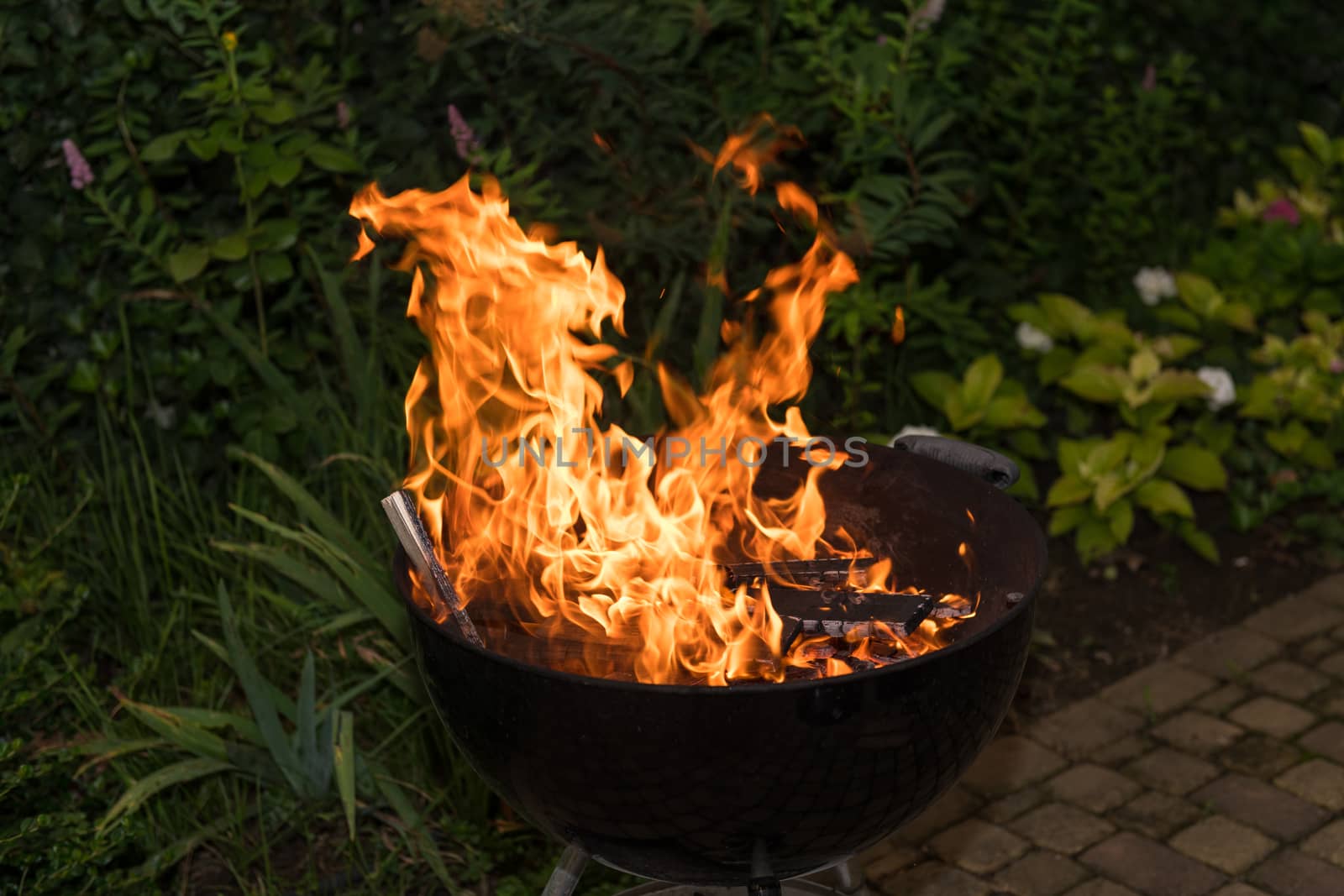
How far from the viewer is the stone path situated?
2.96 meters

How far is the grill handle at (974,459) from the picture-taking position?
92.7 inches

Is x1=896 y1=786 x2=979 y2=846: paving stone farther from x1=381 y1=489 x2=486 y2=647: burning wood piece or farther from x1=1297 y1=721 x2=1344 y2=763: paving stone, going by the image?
x1=381 y1=489 x2=486 y2=647: burning wood piece

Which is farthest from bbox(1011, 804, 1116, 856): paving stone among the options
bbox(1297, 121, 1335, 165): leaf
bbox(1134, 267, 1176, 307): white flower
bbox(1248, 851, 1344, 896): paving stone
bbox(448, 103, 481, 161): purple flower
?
bbox(1297, 121, 1335, 165): leaf

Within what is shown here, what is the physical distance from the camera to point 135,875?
2787 millimetres

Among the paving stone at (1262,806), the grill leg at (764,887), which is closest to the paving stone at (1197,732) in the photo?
the paving stone at (1262,806)

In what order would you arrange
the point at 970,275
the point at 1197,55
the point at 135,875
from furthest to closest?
the point at 1197,55, the point at 970,275, the point at 135,875

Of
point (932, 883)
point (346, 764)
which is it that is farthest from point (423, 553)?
point (932, 883)

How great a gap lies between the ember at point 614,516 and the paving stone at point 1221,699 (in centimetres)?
154

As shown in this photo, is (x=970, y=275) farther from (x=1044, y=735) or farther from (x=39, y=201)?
(x=39, y=201)

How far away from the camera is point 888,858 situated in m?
3.02

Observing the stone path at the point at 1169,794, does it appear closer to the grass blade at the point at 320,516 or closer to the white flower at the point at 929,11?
the grass blade at the point at 320,516

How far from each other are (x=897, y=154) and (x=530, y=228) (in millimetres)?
960

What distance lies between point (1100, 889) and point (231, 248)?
2297 mm

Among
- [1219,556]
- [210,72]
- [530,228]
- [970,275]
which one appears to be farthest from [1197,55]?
[210,72]
